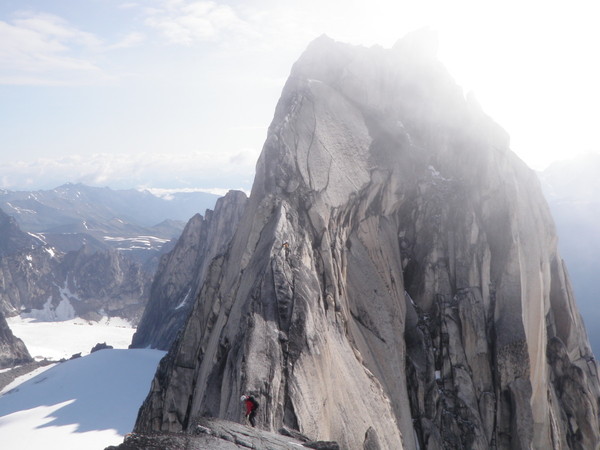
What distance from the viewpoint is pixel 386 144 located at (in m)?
44.9

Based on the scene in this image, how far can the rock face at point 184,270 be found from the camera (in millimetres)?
135250

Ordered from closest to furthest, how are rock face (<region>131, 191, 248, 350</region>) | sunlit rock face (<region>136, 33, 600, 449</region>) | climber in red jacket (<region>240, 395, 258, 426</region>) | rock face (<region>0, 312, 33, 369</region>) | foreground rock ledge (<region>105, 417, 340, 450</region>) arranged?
foreground rock ledge (<region>105, 417, 340, 450</region>) < climber in red jacket (<region>240, 395, 258, 426</region>) < sunlit rock face (<region>136, 33, 600, 449</region>) < rock face (<region>131, 191, 248, 350</region>) < rock face (<region>0, 312, 33, 369</region>)

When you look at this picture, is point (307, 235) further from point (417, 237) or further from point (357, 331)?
point (417, 237)

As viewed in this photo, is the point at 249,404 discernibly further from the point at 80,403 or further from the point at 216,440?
the point at 80,403

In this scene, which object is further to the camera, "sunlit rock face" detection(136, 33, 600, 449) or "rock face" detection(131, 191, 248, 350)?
"rock face" detection(131, 191, 248, 350)

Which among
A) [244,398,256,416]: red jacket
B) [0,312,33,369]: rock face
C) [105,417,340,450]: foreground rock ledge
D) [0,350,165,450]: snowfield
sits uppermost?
[105,417,340,450]: foreground rock ledge

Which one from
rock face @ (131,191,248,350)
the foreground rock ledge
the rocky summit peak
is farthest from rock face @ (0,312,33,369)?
the foreground rock ledge

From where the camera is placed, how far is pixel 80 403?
7512 cm

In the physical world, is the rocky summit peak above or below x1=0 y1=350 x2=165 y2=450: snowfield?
above

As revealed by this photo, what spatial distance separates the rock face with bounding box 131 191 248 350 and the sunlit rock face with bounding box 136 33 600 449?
91109 mm

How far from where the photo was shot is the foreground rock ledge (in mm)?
12273

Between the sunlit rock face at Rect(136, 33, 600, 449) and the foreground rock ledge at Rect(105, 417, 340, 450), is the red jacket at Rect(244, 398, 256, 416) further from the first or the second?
the foreground rock ledge at Rect(105, 417, 340, 450)

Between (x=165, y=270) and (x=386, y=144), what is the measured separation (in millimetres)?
126190

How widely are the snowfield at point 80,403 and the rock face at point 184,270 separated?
26.3m
